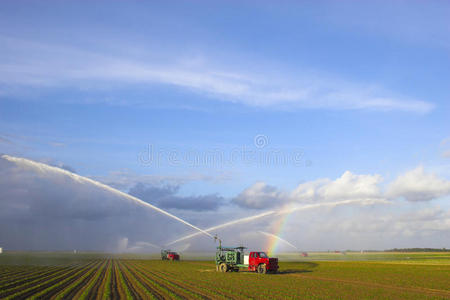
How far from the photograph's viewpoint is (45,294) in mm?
29031

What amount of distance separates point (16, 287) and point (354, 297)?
2615cm

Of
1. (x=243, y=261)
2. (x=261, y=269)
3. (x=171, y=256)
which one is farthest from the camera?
(x=171, y=256)

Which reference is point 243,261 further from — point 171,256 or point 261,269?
point 171,256

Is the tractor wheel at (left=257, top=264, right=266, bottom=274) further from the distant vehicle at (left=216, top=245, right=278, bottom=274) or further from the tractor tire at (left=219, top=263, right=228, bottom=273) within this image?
the tractor tire at (left=219, top=263, right=228, bottom=273)

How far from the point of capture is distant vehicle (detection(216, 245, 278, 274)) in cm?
5188

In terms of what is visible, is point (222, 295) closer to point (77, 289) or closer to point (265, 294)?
point (265, 294)

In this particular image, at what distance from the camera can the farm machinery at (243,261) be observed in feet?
170

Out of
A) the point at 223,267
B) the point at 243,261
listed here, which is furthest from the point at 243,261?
the point at 223,267

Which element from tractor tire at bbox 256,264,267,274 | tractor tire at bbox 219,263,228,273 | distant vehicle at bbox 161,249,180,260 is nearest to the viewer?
tractor tire at bbox 256,264,267,274

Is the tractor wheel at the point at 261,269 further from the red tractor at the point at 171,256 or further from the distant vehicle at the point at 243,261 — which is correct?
the red tractor at the point at 171,256

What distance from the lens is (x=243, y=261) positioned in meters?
54.8

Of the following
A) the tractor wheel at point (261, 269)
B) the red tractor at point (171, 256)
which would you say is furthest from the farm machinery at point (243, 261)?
the red tractor at point (171, 256)

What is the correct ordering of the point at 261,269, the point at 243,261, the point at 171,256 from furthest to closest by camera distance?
1. the point at 171,256
2. the point at 243,261
3. the point at 261,269

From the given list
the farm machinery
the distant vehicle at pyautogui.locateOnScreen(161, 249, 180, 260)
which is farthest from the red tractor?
the farm machinery
